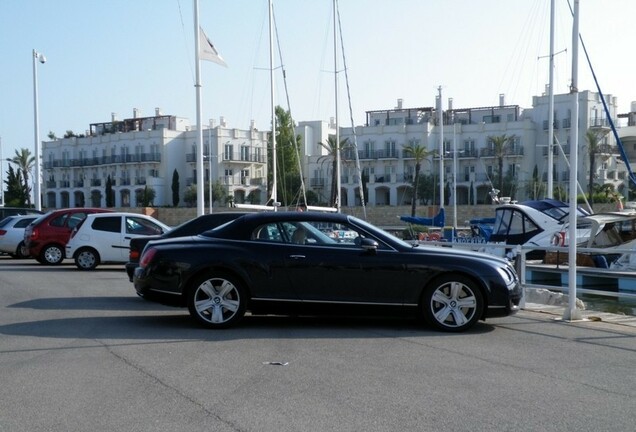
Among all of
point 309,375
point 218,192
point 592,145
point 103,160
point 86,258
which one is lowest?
point 309,375

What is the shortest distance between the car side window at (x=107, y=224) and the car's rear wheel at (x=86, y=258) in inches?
25.0

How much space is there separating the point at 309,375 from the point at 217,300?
301 cm

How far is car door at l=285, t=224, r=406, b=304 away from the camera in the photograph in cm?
996

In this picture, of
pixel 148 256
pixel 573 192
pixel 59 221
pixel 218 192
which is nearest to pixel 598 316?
pixel 573 192

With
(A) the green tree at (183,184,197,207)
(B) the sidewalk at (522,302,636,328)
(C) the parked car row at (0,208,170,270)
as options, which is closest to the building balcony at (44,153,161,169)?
(A) the green tree at (183,184,197,207)

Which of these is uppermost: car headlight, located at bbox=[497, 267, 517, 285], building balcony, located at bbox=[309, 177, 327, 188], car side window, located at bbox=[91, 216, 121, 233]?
building balcony, located at bbox=[309, 177, 327, 188]

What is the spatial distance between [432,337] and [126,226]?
12622 mm

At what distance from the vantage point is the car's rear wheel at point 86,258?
19984mm

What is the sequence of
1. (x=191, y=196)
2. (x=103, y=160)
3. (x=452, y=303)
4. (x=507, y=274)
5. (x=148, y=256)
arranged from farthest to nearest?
(x=103, y=160) < (x=191, y=196) < (x=148, y=256) < (x=507, y=274) < (x=452, y=303)

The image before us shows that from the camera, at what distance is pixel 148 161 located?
303 ft

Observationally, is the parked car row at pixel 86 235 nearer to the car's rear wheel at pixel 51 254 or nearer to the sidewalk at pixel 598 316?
the car's rear wheel at pixel 51 254

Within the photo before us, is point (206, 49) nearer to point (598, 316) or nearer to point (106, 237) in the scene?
point (106, 237)

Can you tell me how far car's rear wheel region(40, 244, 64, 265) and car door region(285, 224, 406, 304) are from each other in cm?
1365

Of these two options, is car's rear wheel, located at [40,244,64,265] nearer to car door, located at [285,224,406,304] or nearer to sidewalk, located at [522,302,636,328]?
car door, located at [285,224,406,304]
